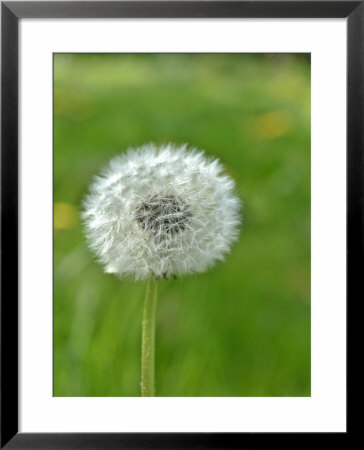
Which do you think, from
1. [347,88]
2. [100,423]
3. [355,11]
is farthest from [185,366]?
[355,11]

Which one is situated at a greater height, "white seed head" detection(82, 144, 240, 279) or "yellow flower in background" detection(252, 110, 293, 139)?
"yellow flower in background" detection(252, 110, 293, 139)

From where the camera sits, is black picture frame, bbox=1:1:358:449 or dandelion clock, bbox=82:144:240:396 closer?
dandelion clock, bbox=82:144:240:396

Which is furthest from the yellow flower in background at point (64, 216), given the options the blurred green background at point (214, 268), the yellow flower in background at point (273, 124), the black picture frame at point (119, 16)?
the yellow flower in background at point (273, 124)

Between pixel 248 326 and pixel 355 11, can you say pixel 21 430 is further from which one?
pixel 355 11

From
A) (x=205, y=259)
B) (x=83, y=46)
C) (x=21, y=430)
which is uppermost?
(x=83, y=46)

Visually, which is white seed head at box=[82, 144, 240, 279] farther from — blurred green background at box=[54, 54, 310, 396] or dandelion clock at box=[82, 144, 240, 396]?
→ blurred green background at box=[54, 54, 310, 396]

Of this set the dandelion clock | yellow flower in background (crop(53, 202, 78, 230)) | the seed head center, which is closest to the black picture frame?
yellow flower in background (crop(53, 202, 78, 230))

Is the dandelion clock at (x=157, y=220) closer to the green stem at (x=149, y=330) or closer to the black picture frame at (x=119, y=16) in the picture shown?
the green stem at (x=149, y=330)
